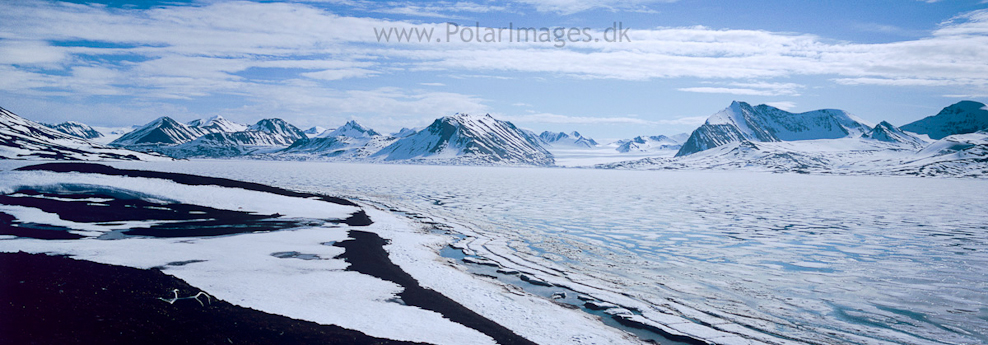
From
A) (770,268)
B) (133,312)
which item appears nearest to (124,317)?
(133,312)

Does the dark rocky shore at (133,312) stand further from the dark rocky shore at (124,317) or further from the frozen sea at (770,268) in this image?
the frozen sea at (770,268)

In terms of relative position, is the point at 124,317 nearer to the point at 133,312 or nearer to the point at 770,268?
the point at 133,312

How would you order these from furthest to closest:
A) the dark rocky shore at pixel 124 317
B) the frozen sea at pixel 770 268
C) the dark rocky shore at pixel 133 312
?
1. the frozen sea at pixel 770 268
2. the dark rocky shore at pixel 133 312
3. the dark rocky shore at pixel 124 317

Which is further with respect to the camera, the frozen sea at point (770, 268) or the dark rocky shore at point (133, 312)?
the frozen sea at point (770, 268)

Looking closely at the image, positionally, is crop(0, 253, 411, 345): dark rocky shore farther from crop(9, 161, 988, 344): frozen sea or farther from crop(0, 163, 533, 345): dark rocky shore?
crop(9, 161, 988, 344): frozen sea

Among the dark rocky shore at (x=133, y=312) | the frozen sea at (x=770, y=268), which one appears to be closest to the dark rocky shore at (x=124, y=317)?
the dark rocky shore at (x=133, y=312)

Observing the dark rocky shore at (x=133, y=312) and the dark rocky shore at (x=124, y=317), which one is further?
the dark rocky shore at (x=133, y=312)

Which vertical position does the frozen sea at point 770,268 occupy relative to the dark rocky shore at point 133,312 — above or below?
below

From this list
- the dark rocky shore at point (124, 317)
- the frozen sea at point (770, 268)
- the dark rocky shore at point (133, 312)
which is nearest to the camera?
the dark rocky shore at point (124, 317)

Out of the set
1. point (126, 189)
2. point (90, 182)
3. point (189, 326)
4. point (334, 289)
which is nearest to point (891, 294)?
point (334, 289)

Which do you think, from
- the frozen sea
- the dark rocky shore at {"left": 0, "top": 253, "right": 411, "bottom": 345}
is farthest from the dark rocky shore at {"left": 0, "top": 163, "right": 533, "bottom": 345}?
the frozen sea

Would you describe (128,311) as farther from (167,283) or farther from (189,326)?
(167,283)
